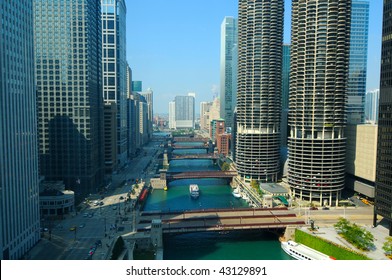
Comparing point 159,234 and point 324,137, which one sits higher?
point 324,137

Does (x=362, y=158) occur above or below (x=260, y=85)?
below

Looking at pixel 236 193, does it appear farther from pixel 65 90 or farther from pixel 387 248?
pixel 387 248

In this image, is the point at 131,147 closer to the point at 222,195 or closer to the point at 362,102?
the point at 222,195

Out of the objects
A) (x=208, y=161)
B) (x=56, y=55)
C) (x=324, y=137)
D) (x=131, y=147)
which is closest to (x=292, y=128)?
(x=324, y=137)

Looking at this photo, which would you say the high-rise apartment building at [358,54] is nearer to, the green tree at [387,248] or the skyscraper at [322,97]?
the skyscraper at [322,97]

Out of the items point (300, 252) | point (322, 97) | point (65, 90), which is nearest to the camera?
point (300, 252)

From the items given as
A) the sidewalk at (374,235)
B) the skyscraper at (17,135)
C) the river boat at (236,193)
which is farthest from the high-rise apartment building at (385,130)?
the skyscraper at (17,135)

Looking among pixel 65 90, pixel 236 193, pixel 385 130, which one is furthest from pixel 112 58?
pixel 385 130

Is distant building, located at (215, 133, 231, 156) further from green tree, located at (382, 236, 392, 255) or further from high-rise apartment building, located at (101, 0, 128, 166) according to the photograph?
green tree, located at (382, 236, 392, 255)
